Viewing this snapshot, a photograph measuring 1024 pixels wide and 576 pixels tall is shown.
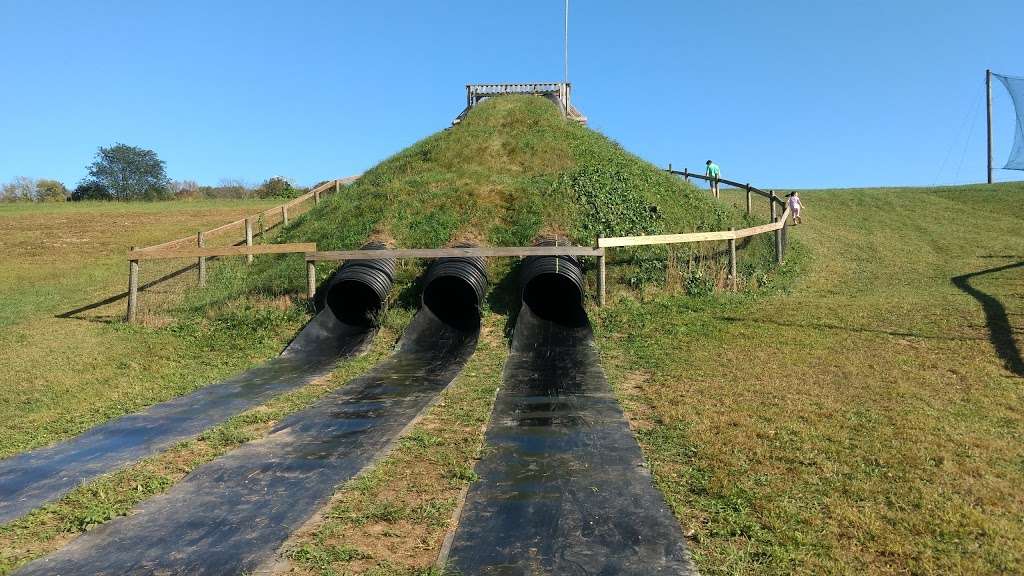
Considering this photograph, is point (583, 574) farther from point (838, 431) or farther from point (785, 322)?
point (785, 322)

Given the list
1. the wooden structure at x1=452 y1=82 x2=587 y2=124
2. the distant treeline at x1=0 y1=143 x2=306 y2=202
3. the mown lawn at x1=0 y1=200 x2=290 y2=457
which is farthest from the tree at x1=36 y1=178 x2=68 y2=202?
the wooden structure at x1=452 y1=82 x2=587 y2=124

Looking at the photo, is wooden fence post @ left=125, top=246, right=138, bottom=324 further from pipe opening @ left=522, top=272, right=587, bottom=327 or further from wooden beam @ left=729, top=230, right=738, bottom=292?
wooden beam @ left=729, top=230, right=738, bottom=292

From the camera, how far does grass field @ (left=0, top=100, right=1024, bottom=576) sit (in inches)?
180

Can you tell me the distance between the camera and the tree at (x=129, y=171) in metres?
74.9

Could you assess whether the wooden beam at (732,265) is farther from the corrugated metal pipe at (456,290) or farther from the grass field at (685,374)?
the corrugated metal pipe at (456,290)

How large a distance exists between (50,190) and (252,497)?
218 ft

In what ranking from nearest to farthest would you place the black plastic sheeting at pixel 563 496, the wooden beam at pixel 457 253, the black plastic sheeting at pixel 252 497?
1. the black plastic sheeting at pixel 563 496
2. the black plastic sheeting at pixel 252 497
3. the wooden beam at pixel 457 253

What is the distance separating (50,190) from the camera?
58.3m

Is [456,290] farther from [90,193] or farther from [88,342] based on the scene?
[90,193]

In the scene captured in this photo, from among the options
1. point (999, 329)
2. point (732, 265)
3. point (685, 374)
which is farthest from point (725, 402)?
point (732, 265)

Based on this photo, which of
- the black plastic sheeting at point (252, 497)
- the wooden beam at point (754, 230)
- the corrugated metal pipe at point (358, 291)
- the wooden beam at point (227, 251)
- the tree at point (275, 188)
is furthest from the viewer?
the tree at point (275, 188)

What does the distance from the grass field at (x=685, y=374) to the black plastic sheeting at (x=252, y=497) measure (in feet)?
0.88

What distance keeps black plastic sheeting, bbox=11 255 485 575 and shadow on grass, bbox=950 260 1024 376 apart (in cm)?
738

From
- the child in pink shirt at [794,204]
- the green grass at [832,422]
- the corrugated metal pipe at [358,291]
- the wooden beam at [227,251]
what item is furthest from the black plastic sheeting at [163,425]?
the child in pink shirt at [794,204]
